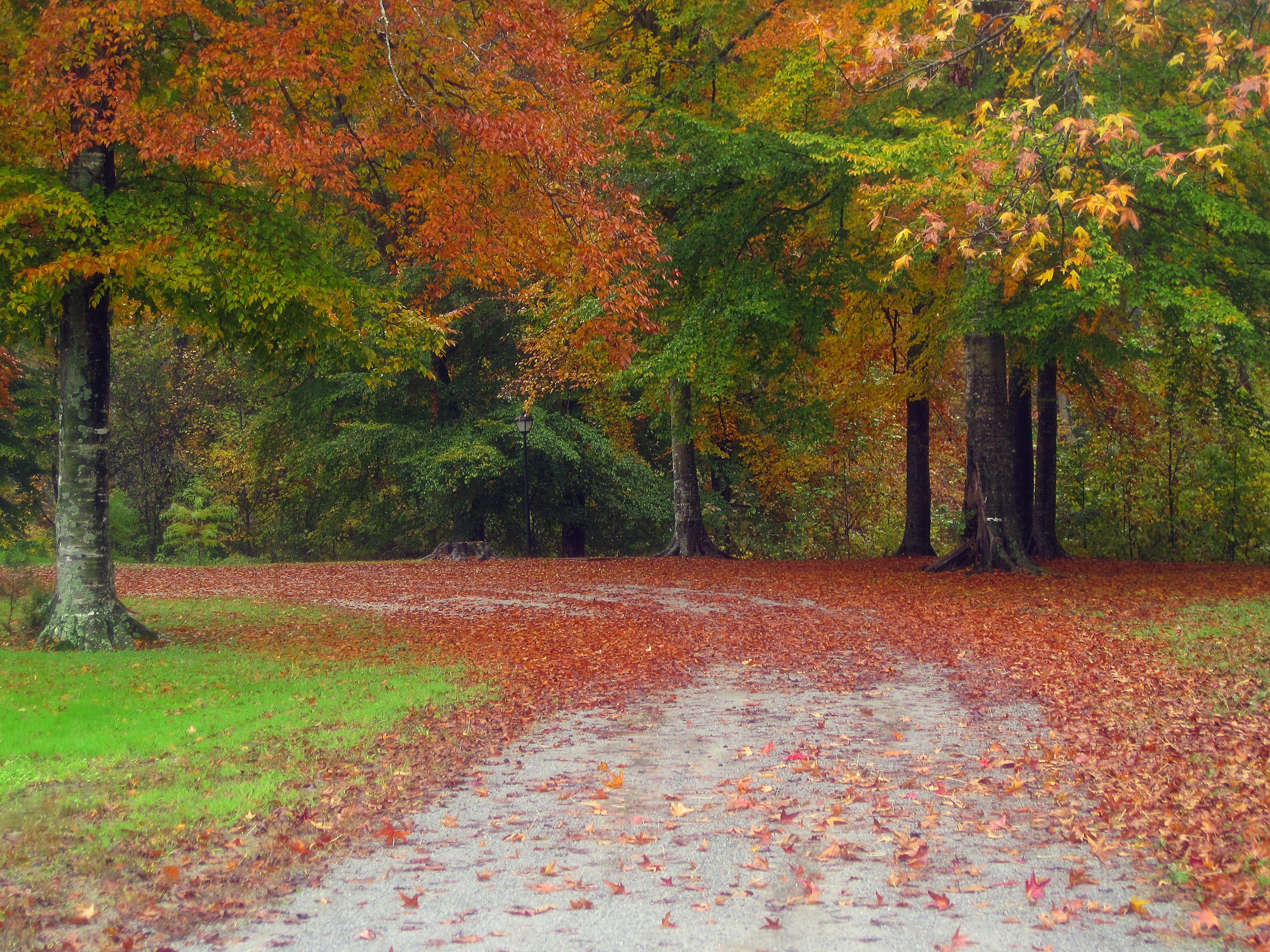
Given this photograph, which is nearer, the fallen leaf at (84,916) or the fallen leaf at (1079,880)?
the fallen leaf at (84,916)

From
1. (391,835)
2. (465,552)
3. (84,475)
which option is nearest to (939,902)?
(391,835)

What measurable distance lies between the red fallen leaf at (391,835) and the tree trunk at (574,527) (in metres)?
26.2

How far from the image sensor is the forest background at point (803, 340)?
34.6 ft

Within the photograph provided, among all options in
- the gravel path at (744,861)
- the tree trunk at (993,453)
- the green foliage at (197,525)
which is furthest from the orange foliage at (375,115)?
the green foliage at (197,525)

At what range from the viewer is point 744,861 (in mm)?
4891

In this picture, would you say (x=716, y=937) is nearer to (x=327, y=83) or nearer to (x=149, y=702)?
(x=149, y=702)

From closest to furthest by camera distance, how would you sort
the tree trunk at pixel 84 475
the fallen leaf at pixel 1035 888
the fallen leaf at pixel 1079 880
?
the fallen leaf at pixel 1035 888
the fallen leaf at pixel 1079 880
the tree trunk at pixel 84 475

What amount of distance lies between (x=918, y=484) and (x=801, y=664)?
16.1 metres

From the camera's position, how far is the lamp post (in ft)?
90.9

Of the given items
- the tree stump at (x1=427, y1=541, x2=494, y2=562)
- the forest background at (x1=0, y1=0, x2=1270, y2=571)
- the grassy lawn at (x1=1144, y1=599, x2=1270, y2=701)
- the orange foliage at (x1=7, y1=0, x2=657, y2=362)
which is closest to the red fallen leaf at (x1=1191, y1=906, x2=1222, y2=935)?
the forest background at (x1=0, y1=0, x2=1270, y2=571)

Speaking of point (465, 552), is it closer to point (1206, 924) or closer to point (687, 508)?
point (687, 508)

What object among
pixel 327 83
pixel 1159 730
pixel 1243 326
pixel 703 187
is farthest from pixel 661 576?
pixel 1159 730

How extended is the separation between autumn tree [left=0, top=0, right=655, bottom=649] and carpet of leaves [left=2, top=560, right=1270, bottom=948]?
342 centimetres

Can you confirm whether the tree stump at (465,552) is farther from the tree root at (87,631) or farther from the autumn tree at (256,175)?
the tree root at (87,631)
